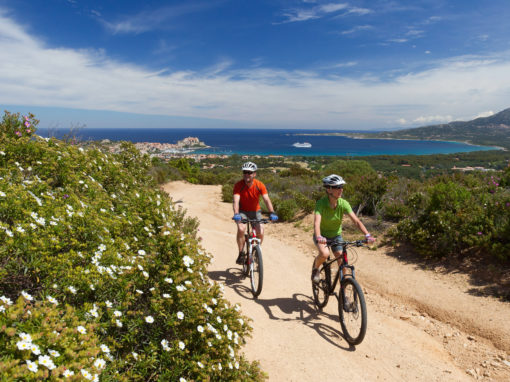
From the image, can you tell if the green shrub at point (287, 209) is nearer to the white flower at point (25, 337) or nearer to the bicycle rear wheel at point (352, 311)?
the bicycle rear wheel at point (352, 311)

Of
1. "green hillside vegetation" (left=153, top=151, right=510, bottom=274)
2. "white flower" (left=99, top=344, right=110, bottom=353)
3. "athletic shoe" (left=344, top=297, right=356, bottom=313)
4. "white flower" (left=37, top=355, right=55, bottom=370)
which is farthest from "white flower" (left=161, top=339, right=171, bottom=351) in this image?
"green hillside vegetation" (left=153, top=151, right=510, bottom=274)

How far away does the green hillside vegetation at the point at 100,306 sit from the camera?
180 cm

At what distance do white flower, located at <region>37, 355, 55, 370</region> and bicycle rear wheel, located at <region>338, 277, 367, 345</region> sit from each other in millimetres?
3336

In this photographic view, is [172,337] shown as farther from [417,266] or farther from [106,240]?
[417,266]

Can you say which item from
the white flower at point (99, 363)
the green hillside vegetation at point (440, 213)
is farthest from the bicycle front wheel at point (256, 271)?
the green hillside vegetation at point (440, 213)

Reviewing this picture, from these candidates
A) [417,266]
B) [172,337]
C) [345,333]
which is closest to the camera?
[172,337]

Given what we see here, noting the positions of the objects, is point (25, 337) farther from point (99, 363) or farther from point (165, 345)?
point (165, 345)

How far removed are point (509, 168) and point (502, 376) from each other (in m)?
8.88

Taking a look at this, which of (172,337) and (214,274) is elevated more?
(172,337)

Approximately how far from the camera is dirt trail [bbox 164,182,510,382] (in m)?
3.64

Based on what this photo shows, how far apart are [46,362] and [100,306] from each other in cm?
80

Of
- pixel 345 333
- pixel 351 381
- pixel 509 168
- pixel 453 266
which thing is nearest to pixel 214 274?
pixel 345 333

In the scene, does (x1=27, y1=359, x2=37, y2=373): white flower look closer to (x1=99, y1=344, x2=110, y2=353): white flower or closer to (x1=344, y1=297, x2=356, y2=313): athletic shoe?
(x1=99, y1=344, x2=110, y2=353): white flower

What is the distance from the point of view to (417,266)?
6934 millimetres
